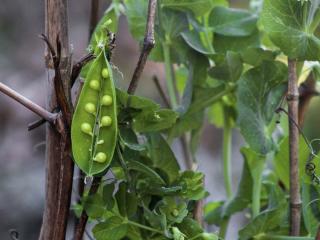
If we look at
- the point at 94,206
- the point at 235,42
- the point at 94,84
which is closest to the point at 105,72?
the point at 94,84

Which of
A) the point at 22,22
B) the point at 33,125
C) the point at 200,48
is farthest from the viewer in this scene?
the point at 22,22

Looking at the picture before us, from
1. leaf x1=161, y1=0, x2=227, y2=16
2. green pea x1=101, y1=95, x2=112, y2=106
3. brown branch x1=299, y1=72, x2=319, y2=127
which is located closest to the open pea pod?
green pea x1=101, y1=95, x2=112, y2=106

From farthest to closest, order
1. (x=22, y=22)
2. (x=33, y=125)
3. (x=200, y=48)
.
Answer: (x=22, y=22) < (x=200, y=48) < (x=33, y=125)

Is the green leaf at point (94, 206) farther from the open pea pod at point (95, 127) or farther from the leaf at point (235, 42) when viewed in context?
the leaf at point (235, 42)

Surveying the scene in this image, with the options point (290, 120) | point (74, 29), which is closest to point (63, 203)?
point (290, 120)

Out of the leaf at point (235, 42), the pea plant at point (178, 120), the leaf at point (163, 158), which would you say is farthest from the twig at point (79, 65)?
the leaf at point (235, 42)

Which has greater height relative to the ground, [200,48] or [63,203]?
[200,48]

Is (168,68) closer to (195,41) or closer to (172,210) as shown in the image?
(195,41)

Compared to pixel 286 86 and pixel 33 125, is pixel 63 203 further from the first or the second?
pixel 286 86
